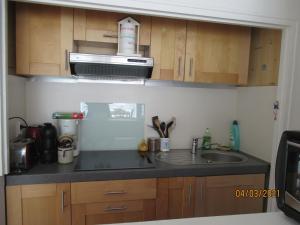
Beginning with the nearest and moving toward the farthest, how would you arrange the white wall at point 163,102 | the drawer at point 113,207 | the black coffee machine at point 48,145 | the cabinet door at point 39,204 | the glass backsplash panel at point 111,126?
the cabinet door at point 39,204
the drawer at point 113,207
the black coffee machine at point 48,145
the white wall at point 163,102
the glass backsplash panel at point 111,126

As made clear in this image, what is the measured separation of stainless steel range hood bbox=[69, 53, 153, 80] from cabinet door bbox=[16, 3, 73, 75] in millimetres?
113

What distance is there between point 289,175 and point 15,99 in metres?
1.66

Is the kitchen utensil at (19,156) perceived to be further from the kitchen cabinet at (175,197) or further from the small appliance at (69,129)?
the kitchen cabinet at (175,197)

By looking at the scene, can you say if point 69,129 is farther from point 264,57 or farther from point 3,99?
point 264,57

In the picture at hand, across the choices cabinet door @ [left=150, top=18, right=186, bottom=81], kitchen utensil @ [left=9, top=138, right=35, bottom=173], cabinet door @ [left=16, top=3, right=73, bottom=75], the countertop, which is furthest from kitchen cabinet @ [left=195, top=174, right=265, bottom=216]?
cabinet door @ [left=16, top=3, right=73, bottom=75]

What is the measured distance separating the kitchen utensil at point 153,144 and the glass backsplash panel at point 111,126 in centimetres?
10

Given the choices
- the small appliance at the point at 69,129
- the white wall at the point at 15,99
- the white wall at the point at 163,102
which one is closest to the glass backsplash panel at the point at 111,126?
the white wall at the point at 163,102

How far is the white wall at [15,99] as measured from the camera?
4.85ft

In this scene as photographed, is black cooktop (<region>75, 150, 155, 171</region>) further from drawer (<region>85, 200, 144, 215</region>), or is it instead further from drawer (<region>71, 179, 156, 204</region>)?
drawer (<region>85, 200, 144, 215</region>)

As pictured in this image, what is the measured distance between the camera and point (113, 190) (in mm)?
1463

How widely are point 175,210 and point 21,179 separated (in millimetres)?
1008

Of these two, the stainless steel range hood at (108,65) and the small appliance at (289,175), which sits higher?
the stainless steel range hood at (108,65)

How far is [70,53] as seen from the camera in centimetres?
152

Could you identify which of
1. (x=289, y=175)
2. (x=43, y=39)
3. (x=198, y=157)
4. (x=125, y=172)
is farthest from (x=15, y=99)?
(x=289, y=175)
